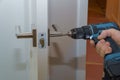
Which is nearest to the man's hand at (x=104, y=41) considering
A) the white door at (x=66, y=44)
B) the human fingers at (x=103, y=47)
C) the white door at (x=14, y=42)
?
the human fingers at (x=103, y=47)

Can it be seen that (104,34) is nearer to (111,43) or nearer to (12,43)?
(111,43)

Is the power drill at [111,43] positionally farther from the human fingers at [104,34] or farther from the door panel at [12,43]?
the door panel at [12,43]

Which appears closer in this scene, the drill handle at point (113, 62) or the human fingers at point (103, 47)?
the drill handle at point (113, 62)

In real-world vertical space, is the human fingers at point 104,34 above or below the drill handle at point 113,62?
above

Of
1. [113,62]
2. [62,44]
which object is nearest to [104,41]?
[113,62]

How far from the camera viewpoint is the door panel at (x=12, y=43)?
1.40 m

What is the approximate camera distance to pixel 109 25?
110cm

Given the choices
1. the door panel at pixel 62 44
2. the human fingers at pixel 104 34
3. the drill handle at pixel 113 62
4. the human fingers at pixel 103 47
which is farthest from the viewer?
the door panel at pixel 62 44

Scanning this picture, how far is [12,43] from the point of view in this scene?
146 cm

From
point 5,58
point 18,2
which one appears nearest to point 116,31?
point 18,2

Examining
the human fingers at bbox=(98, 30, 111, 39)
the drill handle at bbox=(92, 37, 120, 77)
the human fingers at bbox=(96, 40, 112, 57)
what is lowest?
the drill handle at bbox=(92, 37, 120, 77)

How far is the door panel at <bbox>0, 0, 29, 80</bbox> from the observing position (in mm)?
1404

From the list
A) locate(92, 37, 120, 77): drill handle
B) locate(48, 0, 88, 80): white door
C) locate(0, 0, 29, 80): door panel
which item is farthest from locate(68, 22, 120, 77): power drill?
locate(0, 0, 29, 80): door panel

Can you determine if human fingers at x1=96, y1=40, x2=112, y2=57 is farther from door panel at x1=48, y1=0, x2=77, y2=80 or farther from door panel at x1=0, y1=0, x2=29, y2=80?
door panel at x1=0, y1=0, x2=29, y2=80
